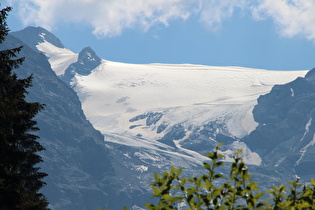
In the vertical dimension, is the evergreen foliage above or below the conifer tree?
below

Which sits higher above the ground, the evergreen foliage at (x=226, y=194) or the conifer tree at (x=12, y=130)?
the conifer tree at (x=12, y=130)

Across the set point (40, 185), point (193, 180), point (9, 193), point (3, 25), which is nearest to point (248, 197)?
point (193, 180)

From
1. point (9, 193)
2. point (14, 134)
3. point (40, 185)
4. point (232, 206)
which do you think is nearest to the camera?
point (232, 206)

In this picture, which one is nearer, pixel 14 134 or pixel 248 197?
pixel 248 197

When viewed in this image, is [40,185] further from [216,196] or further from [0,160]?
[216,196]

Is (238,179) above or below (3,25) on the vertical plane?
below

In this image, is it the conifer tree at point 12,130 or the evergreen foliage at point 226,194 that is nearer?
the evergreen foliage at point 226,194

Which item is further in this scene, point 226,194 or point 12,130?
point 12,130

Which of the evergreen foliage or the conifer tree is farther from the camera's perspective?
the conifer tree

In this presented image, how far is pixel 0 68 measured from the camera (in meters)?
25.3

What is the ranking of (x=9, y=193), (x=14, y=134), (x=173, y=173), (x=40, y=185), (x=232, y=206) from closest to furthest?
1. (x=232, y=206)
2. (x=173, y=173)
3. (x=9, y=193)
4. (x=14, y=134)
5. (x=40, y=185)

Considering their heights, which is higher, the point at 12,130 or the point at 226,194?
the point at 12,130

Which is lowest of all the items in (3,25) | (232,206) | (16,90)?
(232,206)

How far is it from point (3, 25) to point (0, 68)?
1836 mm
